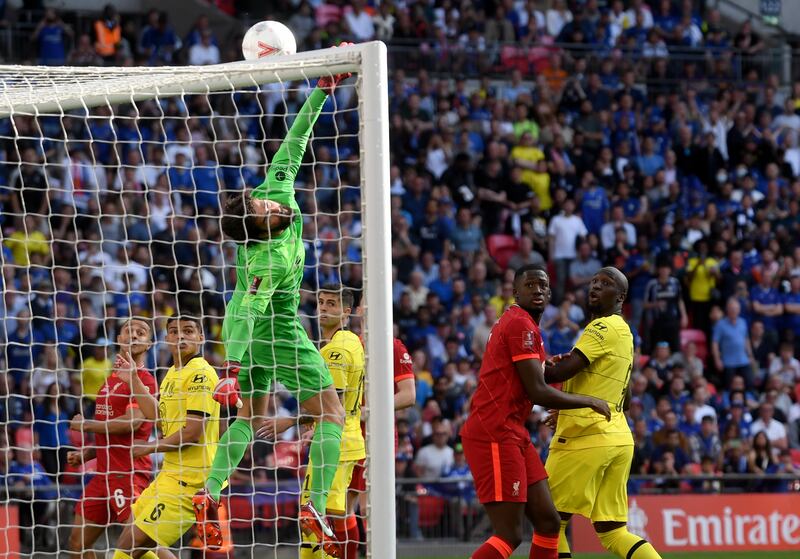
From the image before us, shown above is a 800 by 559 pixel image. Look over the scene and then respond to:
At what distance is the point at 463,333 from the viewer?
52.7 ft

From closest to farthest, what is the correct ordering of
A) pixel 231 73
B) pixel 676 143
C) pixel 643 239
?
pixel 231 73 < pixel 643 239 < pixel 676 143

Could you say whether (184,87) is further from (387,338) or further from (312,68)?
(387,338)

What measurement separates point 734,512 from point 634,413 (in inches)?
75.8

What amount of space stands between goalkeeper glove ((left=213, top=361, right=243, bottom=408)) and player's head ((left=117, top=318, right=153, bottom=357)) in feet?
3.84

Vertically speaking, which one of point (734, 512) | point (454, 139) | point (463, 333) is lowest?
point (734, 512)

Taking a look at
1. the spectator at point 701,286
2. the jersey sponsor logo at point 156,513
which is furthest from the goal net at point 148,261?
the spectator at point 701,286

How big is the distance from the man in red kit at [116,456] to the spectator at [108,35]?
9373mm

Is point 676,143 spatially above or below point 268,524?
above

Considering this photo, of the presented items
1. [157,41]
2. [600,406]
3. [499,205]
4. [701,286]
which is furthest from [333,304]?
[157,41]

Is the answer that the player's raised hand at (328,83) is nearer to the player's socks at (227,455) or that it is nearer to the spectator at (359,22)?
the player's socks at (227,455)

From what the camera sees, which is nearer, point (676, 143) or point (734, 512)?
point (734, 512)

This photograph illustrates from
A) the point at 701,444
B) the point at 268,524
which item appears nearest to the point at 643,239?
the point at 701,444

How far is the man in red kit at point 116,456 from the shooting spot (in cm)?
862

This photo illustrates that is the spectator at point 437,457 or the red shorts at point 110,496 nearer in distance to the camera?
the red shorts at point 110,496
